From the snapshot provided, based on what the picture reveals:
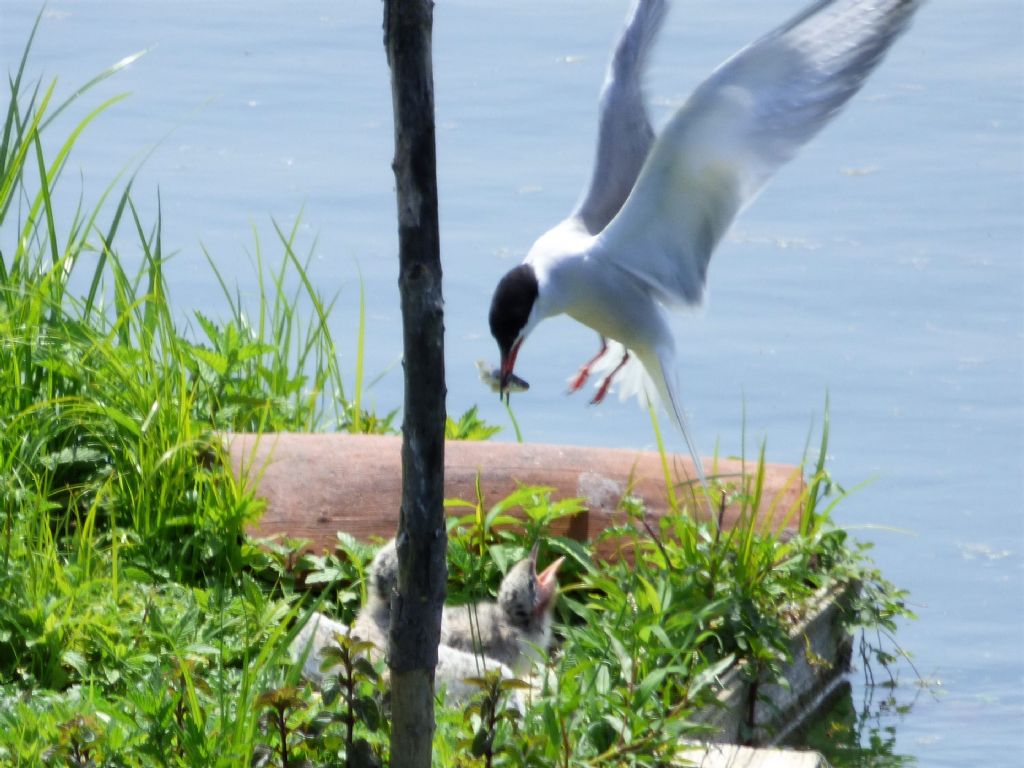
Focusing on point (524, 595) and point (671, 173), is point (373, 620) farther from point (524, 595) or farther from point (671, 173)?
point (671, 173)

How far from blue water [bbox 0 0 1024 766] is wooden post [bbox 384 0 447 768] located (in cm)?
210

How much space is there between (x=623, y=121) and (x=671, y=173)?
0.75 meters

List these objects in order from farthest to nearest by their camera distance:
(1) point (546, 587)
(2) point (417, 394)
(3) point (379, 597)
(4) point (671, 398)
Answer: (4) point (671, 398), (1) point (546, 587), (3) point (379, 597), (2) point (417, 394)

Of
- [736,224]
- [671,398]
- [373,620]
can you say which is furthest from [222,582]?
[736,224]

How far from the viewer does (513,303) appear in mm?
4773

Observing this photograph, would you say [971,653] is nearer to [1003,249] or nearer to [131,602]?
[131,602]

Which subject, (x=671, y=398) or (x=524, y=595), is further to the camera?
(x=671, y=398)

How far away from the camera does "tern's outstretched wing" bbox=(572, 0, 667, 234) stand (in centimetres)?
516

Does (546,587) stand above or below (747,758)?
above

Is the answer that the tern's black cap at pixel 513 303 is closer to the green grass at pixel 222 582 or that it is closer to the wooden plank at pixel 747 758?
the green grass at pixel 222 582

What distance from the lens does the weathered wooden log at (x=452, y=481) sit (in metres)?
4.59

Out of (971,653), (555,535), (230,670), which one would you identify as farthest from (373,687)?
(971,653)

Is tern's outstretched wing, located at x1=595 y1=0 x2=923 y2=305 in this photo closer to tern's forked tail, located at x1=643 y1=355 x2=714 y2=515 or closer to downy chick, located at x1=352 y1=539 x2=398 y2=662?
tern's forked tail, located at x1=643 y1=355 x2=714 y2=515

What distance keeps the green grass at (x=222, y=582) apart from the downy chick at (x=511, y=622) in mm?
103
